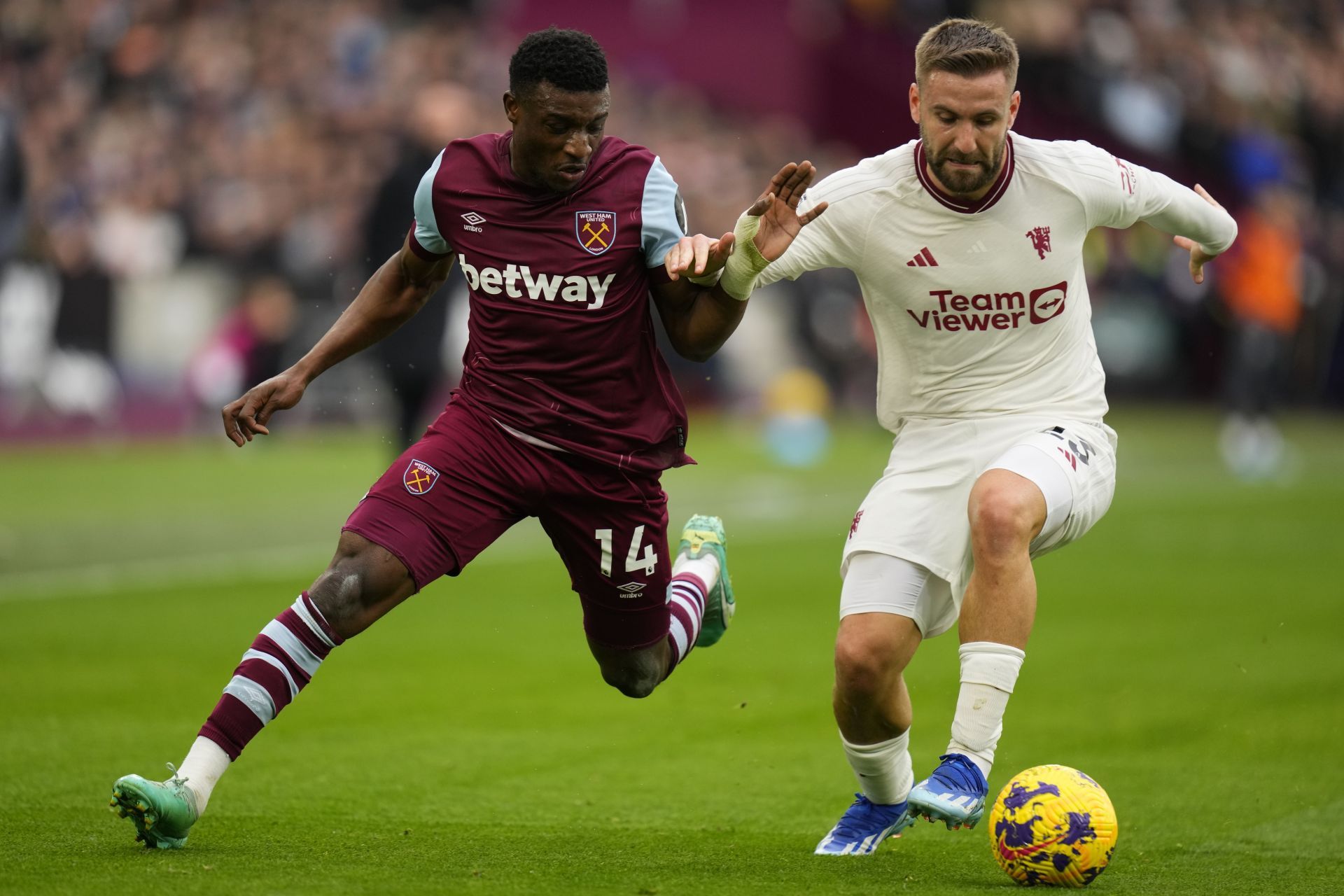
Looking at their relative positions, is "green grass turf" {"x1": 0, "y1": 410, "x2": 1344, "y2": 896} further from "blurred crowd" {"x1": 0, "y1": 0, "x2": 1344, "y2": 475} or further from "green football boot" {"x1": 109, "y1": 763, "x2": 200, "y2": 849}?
"blurred crowd" {"x1": 0, "y1": 0, "x2": 1344, "y2": 475}

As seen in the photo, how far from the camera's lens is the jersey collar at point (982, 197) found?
5.71 m

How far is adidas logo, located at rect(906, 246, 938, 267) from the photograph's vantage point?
577 centimetres

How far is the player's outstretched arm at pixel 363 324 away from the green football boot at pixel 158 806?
46.2 inches

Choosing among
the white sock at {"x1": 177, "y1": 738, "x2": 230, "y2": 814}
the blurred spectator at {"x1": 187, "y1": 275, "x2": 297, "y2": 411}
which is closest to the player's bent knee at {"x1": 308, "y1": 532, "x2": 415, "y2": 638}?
the white sock at {"x1": 177, "y1": 738, "x2": 230, "y2": 814}

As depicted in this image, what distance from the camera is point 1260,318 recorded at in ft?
69.7

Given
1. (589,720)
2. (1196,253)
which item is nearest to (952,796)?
(1196,253)

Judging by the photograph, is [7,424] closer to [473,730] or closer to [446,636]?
[446,636]

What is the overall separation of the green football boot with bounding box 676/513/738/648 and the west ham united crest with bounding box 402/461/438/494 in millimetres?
1593

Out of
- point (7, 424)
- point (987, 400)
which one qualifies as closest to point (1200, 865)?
point (987, 400)

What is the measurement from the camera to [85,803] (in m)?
6.15

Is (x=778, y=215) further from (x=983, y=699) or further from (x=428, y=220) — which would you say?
(x=983, y=699)

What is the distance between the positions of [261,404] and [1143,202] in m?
2.84

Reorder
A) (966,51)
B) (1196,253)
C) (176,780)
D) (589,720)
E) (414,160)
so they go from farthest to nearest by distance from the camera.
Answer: (414,160), (589,720), (1196,253), (966,51), (176,780)

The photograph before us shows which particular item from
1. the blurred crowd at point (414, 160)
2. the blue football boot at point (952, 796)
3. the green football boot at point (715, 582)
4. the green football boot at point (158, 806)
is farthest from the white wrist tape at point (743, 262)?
the blurred crowd at point (414, 160)
